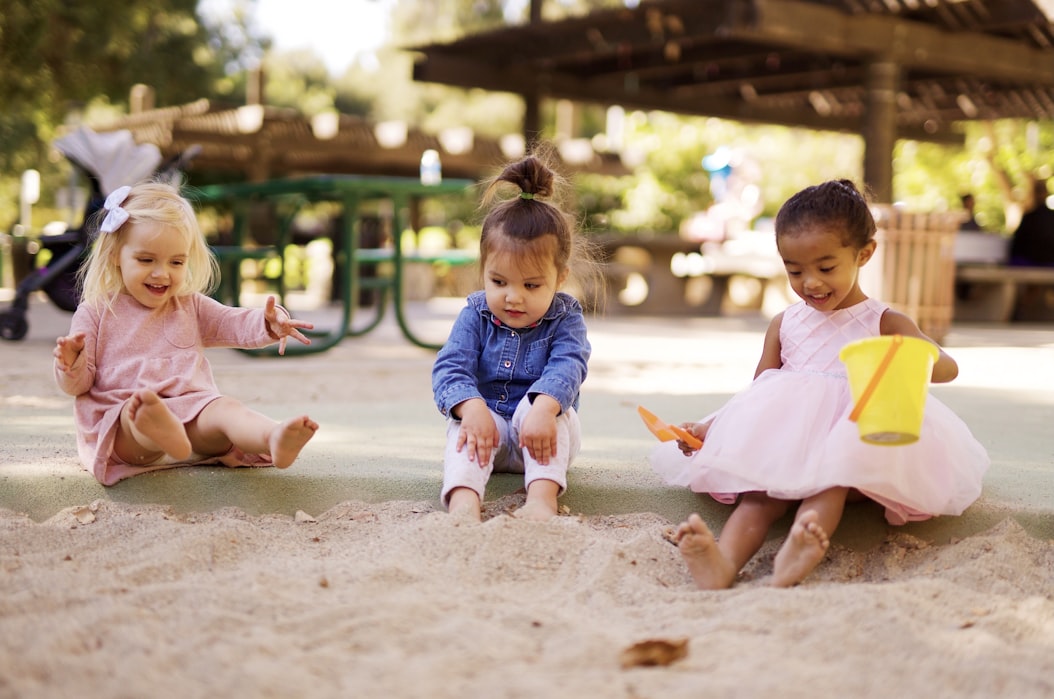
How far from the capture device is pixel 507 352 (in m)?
2.91

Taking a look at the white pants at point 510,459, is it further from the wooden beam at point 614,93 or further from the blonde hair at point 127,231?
the wooden beam at point 614,93

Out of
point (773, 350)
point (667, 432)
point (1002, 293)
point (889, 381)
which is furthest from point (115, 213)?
point (1002, 293)

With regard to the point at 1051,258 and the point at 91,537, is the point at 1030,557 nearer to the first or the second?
the point at 91,537

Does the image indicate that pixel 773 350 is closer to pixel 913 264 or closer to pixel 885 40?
pixel 913 264

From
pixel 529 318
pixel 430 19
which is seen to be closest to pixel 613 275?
pixel 529 318

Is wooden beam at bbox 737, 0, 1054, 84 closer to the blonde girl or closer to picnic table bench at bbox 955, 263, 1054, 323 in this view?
picnic table bench at bbox 955, 263, 1054, 323

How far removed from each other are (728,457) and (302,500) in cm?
109

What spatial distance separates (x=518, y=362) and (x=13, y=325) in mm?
5572

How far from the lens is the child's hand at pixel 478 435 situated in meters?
2.64

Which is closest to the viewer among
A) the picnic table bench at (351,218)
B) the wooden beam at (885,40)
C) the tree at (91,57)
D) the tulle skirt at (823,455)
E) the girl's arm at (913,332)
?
the tulle skirt at (823,455)

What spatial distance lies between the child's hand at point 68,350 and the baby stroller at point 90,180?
3.87 meters

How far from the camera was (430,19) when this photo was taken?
1451 inches

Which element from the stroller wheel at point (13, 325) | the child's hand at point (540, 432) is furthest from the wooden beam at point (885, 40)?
the child's hand at point (540, 432)

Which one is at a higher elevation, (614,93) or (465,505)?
(614,93)
